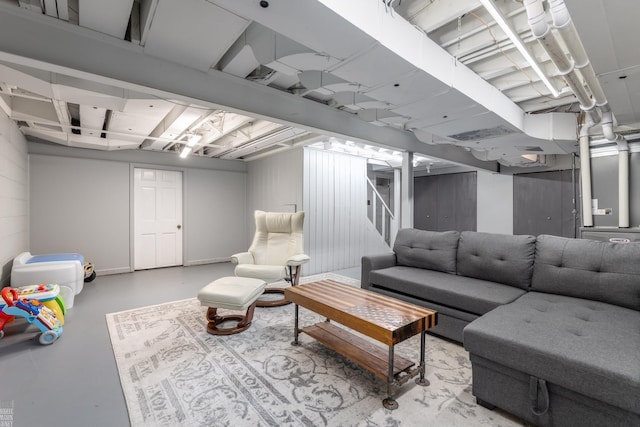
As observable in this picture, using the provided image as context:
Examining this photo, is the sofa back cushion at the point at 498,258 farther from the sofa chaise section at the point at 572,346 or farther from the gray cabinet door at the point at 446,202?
the gray cabinet door at the point at 446,202

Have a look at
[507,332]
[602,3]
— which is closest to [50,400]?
[507,332]

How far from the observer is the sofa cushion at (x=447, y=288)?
2.30 metres

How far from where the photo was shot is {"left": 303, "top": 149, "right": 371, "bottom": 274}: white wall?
5.01 meters

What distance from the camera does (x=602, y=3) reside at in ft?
4.28

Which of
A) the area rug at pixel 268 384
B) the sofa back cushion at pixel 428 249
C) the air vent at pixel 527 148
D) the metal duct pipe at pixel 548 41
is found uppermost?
the metal duct pipe at pixel 548 41

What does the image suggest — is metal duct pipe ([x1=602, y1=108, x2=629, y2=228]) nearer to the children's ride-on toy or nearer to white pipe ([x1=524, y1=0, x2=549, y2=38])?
white pipe ([x1=524, y1=0, x2=549, y2=38])

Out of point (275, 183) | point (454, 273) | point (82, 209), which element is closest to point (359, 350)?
point (454, 273)

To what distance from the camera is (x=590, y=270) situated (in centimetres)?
220

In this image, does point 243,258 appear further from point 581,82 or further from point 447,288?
point 581,82

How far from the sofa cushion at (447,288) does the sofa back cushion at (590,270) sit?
28cm

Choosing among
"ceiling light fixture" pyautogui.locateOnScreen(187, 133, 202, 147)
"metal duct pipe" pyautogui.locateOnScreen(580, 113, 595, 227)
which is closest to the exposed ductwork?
"metal duct pipe" pyautogui.locateOnScreen(580, 113, 595, 227)

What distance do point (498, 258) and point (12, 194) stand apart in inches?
225

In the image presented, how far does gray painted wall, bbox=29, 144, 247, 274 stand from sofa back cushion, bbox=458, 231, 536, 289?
510 cm

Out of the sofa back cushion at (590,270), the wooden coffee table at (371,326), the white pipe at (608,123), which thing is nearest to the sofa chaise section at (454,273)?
the sofa back cushion at (590,270)
